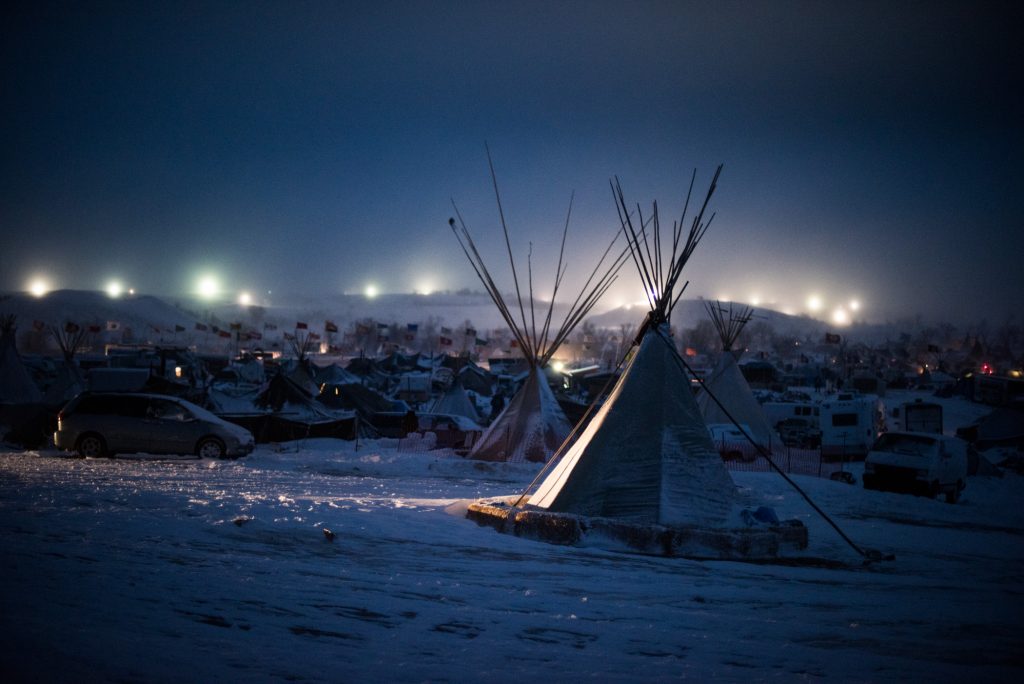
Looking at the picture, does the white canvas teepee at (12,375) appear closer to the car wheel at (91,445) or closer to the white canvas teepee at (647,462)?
the car wheel at (91,445)

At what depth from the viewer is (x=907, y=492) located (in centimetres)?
1359

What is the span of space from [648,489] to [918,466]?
9.13 metres

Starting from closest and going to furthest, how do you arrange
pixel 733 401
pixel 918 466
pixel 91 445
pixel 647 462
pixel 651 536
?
pixel 651 536 → pixel 647 462 → pixel 91 445 → pixel 918 466 → pixel 733 401

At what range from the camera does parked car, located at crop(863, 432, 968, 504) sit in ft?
44.3

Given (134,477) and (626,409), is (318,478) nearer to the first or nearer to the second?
(134,477)

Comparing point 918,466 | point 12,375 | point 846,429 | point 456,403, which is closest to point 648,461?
point 918,466

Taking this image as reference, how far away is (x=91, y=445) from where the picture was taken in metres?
13.3

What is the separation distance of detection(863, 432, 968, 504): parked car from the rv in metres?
5.87

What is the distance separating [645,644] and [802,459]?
18.7 m

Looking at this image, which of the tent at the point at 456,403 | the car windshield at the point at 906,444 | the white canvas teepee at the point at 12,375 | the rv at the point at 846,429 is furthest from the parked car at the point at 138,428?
the rv at the point at 846,429

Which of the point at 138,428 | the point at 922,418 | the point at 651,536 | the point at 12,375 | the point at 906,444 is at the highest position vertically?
the point at 12,375

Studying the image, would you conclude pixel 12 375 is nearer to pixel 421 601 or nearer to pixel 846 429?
pixel 421 601

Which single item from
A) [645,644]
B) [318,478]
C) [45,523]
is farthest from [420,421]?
[645,644]

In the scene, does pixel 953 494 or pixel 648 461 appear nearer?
pixel 648 461
